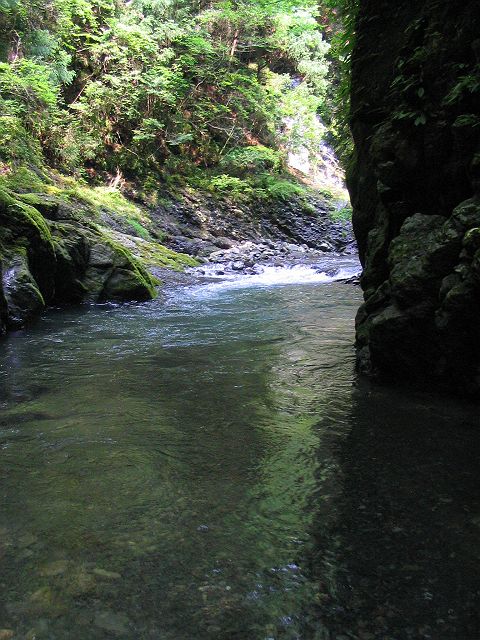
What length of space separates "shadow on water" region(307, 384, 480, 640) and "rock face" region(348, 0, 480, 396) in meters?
0.71

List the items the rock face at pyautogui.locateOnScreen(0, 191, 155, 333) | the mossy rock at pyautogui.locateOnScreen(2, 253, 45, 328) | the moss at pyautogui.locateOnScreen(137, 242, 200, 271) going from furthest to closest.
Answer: the moss at pyautogui.locateOnScreen(137, 242, 200, 271)
the rock face at pyautogui.locateOnScreen(0, 191, 155, 333)
the mossy rock at pyautogui.locateOnScreen(2, 253, 45, 328)

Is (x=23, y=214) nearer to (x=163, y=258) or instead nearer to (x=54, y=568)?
(x=163, y=258)

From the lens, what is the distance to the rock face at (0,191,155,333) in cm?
785

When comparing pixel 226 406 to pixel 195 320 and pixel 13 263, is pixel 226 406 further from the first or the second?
pixel 13 263

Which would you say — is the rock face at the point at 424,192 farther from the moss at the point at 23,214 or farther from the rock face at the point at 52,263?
the moss at the point at 23,214

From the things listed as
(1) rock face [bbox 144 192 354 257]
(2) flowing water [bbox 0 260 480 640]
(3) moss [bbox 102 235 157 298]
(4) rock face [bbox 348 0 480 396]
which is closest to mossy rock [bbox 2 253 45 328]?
(3) moss [bbox 102 235 157 298]

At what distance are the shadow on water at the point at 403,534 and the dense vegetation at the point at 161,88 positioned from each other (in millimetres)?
13553

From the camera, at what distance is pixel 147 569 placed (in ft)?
6.71

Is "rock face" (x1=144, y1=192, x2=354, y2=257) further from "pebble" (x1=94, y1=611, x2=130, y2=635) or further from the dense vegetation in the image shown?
"pebble" (x1=94, y1=611, x2=130, y2=635)

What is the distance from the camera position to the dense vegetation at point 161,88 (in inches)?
634

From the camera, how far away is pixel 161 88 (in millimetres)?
19516

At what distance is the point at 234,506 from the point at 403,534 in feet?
2.72

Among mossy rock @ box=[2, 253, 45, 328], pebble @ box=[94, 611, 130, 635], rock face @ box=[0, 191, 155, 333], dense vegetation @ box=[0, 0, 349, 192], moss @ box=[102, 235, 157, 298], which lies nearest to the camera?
pebble @ box=[94, 611, 130, 635]

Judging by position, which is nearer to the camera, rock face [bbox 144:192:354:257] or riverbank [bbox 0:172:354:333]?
riverbank [bbox 0:172:354:333]
